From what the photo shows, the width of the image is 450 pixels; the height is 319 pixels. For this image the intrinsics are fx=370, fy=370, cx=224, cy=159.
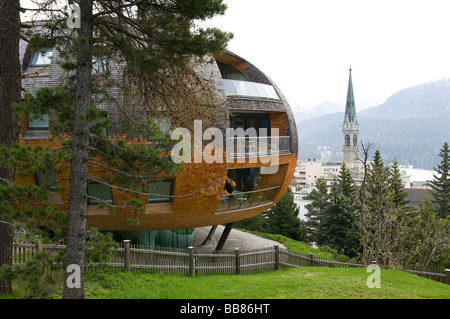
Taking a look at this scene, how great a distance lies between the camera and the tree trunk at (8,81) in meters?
7.71

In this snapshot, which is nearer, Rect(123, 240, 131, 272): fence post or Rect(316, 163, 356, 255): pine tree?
Rect(123, 240, 131, 272): fence post

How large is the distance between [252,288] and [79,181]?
5.31 metres

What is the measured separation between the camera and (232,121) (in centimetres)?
1878

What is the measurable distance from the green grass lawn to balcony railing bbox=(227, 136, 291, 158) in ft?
17.8

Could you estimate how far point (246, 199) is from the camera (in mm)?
16219

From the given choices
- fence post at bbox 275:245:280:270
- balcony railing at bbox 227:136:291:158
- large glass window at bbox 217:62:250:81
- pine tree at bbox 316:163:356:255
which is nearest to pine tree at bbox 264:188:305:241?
pine tree at bbox 316:163:356:255

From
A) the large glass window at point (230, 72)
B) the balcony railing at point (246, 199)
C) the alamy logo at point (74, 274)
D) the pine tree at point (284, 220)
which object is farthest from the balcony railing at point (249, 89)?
the pine tree at point (284, 220)

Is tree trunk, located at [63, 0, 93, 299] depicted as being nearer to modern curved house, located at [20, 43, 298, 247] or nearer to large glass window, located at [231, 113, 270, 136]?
modern curved house, located at [20, 43, 298, 247]

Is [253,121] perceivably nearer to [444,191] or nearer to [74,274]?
[74,274]

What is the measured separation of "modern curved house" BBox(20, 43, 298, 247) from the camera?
13578mm

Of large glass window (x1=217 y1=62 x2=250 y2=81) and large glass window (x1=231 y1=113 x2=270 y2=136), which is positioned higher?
large glass window (x1=217 y1=62 x2=250 y2=81)

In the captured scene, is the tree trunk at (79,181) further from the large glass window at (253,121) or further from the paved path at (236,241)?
the paved path at (236,241)

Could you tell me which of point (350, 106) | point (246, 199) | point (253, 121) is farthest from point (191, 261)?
point (350, 106)
